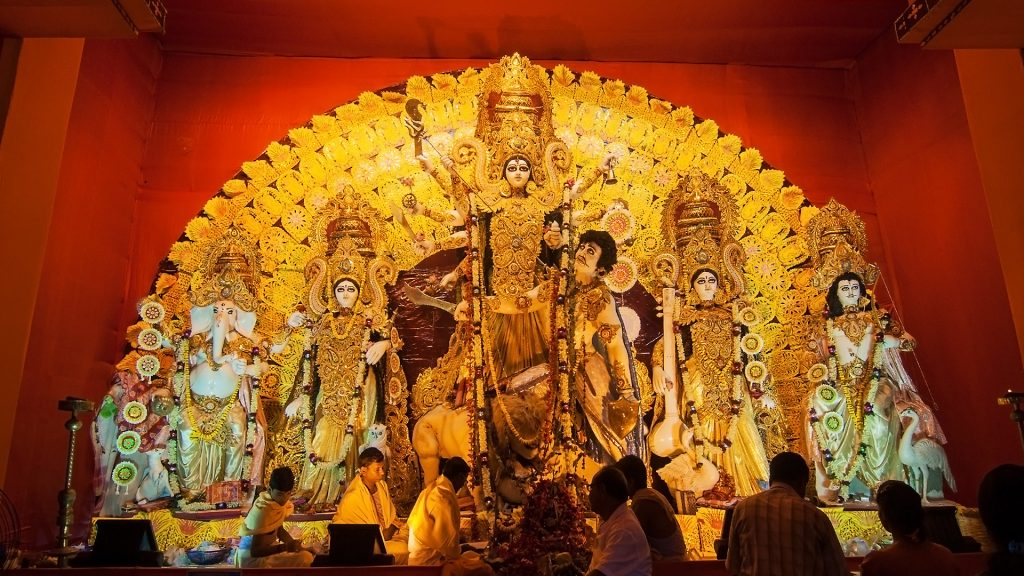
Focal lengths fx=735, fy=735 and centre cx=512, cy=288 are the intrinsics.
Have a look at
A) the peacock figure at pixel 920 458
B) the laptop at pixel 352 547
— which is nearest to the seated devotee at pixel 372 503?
the laptop at pixel 352 547

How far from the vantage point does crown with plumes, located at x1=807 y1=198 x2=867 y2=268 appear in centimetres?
677

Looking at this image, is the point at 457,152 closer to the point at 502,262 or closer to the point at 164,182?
the point at 502,262

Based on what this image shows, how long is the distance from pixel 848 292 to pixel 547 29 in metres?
4.00

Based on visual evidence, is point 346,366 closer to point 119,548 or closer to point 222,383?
point 222,383

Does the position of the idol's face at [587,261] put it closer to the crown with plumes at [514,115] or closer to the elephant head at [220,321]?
the crown with plumes at [514,115]

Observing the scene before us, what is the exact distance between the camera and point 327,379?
250 inches

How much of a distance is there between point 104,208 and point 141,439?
2.16 metres

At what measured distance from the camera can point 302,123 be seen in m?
7.60

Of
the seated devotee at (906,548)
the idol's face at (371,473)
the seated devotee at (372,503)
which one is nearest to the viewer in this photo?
the seated devotee at (906,548)

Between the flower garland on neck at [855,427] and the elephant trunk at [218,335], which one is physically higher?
the elephant trunk at [218,335]

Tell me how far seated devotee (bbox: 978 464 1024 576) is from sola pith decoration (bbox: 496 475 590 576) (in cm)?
225

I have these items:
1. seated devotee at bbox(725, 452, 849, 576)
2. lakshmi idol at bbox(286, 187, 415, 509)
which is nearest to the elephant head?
lakshmi idol at bbox(286, 187, 415, 509)

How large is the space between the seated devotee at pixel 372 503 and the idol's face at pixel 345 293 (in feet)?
4.52

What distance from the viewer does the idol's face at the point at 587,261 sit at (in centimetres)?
695
